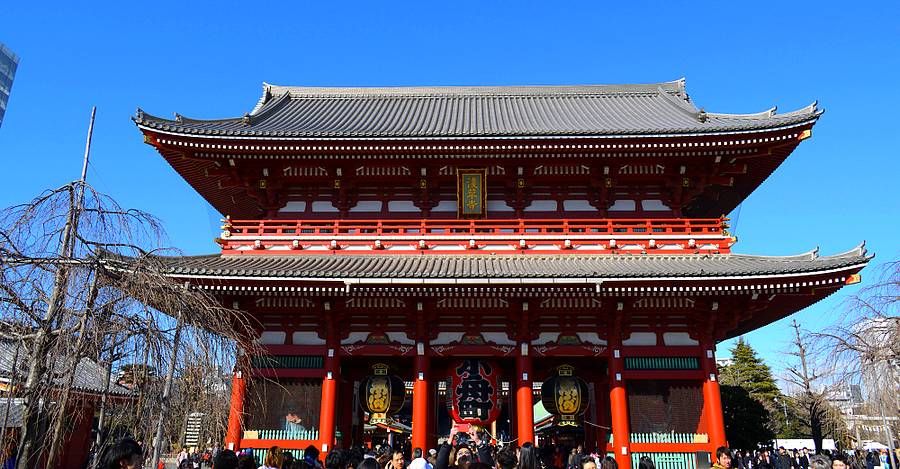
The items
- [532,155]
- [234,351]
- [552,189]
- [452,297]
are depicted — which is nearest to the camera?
[234,351]

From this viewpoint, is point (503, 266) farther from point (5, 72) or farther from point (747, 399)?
point (5, 72)

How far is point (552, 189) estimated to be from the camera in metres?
16.8

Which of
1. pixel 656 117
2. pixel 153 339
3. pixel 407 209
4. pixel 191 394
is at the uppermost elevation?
pixel 656 117

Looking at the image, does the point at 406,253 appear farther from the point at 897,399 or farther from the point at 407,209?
the point at 897,399

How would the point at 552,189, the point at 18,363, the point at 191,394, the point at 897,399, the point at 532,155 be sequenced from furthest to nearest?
the point at 552,189
the point at 532,155
the point at 897,399
the point at 191,394
the point at 18,363

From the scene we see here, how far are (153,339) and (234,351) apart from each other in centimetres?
176

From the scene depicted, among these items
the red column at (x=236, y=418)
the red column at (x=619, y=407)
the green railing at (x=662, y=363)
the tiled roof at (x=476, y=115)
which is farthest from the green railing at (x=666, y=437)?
the red column at (x=236, y=418)

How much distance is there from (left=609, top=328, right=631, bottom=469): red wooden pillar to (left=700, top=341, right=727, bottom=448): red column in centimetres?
187

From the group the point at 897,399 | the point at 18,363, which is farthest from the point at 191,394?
the point at 897,399

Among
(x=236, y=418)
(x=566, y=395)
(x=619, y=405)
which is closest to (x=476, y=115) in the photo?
(x=566, y=395)

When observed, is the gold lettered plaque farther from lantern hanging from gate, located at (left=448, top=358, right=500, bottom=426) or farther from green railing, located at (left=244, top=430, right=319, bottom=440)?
green railing, located at (left=244, top=430, right=319, bottom=440)

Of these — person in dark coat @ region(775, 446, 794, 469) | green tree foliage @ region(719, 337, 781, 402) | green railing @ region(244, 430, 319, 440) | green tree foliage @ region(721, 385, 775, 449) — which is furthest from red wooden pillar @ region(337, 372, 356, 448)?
green tree foliage @ region(719, 337, 781, 402)

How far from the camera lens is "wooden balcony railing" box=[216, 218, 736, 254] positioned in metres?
15.4

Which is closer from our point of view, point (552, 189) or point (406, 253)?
point (406, 253)
